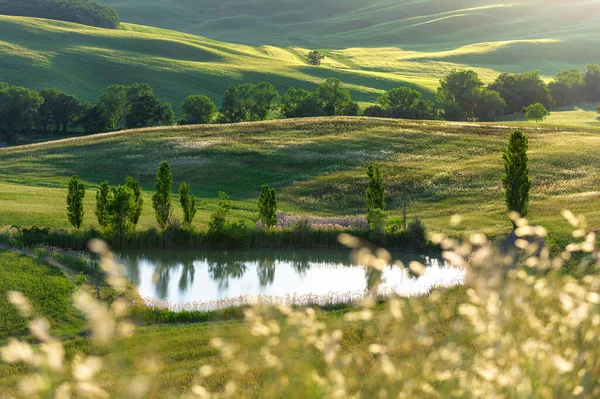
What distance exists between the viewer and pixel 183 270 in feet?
113

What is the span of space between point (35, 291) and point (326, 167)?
36.9m

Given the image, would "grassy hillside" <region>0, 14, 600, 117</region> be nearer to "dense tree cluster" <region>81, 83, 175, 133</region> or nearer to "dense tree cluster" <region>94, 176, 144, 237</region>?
"dense tree cluster" <region>81, 83, 175, 133</region>

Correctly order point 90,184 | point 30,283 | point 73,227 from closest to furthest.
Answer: point 30,283 < point 73,227 < point 90,184

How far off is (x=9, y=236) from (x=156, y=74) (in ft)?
360

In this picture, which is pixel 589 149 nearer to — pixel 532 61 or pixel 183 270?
pixel 183 270

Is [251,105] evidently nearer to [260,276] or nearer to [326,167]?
[326,167]

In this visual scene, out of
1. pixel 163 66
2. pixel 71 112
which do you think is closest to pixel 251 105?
pixel 71 112

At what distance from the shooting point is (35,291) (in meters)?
24.9

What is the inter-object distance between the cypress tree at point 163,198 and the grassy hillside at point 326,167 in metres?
1.26

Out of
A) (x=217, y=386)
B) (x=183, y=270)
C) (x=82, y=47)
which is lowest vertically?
(x=183, y=270)

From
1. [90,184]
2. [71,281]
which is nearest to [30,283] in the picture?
[71,281]

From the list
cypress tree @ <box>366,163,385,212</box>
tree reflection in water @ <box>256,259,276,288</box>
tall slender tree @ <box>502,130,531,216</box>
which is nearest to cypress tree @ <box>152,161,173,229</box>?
tree reflection in water @ <box>256,259,276,288</box>

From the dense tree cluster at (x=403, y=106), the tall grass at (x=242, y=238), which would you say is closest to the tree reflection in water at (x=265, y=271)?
the tall grass at (x=242, y=238)

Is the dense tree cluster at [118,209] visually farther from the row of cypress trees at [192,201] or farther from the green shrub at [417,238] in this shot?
the green shrub at [417,238]
